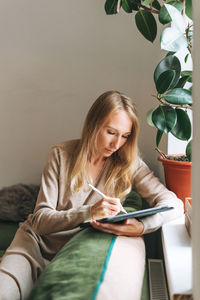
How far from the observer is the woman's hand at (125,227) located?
1.21 meters

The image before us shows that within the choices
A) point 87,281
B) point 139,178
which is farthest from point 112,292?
point 139,178

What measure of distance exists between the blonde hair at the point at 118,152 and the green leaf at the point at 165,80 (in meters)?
0.25

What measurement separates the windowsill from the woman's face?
1.39 ft

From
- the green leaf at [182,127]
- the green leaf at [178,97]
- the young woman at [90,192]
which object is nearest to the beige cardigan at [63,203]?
the young woman at [90,192]

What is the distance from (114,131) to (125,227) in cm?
44

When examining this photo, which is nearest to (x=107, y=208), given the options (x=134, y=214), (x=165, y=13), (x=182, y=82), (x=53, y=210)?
(x=134, y=214)

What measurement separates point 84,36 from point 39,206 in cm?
119

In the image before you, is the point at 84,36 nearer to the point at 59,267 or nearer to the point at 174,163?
the point at 174,163

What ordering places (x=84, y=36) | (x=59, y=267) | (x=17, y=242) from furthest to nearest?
1. (x=84, y=36)
2. (x=17, y=242)
3. (x=59, y=267)

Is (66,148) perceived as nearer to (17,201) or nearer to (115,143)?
(115,143)

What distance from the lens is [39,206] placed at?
1380mm

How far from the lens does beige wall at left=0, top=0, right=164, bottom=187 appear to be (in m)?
2.00

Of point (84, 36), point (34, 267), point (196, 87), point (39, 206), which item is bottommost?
point (34, 267)

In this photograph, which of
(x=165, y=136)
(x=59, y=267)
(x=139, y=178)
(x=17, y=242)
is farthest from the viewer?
(x=165, y=136)
